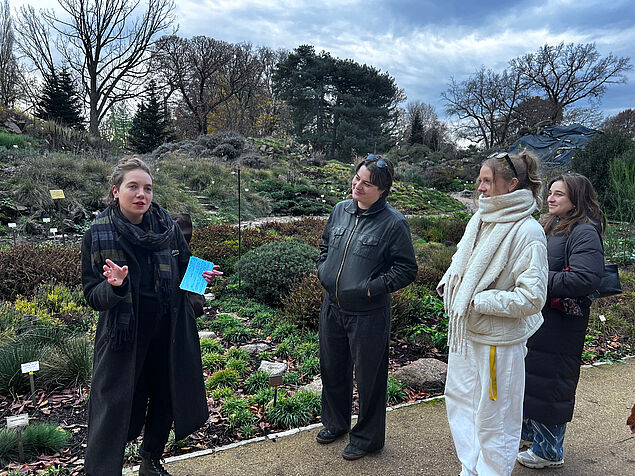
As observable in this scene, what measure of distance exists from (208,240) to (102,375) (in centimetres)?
580

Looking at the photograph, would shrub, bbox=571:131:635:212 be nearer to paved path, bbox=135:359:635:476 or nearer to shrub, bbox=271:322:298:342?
paved path, bbox=135:359:635:476

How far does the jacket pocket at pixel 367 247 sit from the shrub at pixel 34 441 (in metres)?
2.24

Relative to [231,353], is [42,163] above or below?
above

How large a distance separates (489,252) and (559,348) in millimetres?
880

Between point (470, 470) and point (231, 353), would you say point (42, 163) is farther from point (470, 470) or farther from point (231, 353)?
point (470, 470)

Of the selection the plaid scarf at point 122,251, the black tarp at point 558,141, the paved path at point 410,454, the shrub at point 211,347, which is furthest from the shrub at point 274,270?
the black tarp at point 558,141

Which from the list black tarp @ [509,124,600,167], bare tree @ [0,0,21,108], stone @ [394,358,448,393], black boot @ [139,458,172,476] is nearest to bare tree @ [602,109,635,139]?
black tarp @ [509,124,600,167]

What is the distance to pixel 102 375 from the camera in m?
1.97

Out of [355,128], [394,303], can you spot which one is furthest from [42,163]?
[355,128]

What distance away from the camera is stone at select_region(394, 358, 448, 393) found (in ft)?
11.4

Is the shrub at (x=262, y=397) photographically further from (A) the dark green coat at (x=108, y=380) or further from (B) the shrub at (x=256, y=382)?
(A) the dark green coat at (x=108, y=380)

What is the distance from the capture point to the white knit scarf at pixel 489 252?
201cm

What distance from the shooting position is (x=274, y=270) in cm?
547

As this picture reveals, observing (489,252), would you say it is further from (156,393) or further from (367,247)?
(156,393)
